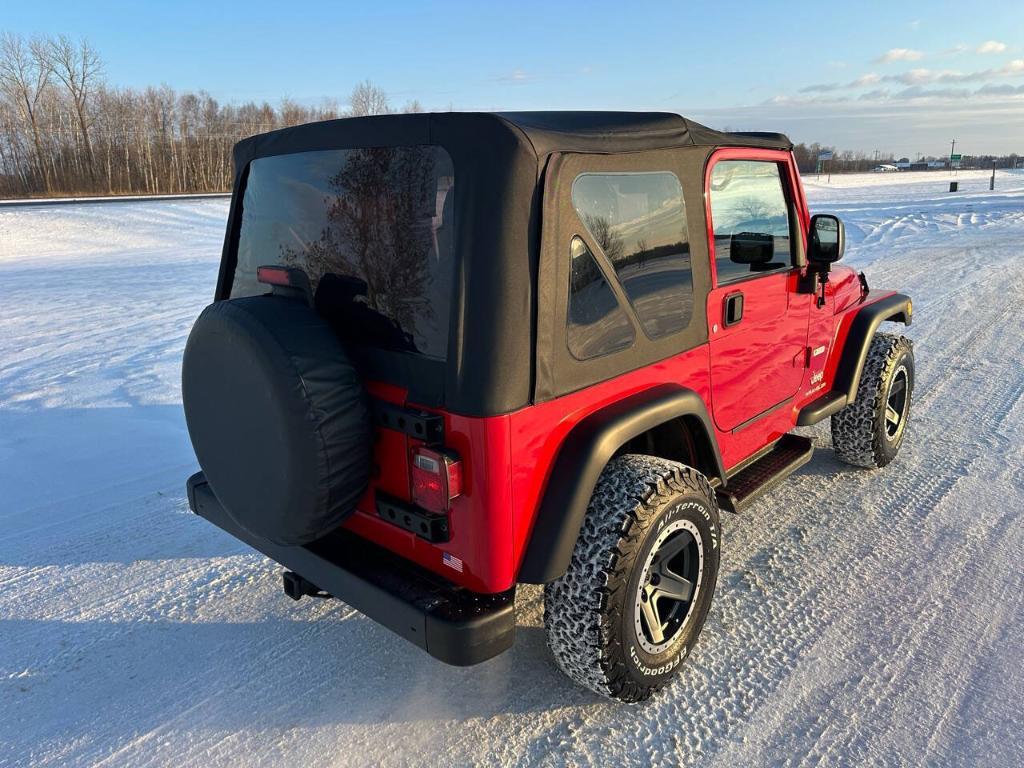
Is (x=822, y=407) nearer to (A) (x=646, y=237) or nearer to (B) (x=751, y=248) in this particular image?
(B) (x=751, y=248)

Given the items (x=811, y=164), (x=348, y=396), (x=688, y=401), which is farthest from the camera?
(x=811, y=164)

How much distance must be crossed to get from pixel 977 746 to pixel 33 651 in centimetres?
358

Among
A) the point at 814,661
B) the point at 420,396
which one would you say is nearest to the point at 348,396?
the point at 420,396

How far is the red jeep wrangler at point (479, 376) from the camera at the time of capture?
2.18 metres

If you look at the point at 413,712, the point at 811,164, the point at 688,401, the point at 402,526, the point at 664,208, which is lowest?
the point at 413,712

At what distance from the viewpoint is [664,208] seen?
2760mm

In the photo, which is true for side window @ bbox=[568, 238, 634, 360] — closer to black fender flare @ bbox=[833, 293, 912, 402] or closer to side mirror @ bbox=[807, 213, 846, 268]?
side mirror @ bbox=[807, 213, 846, 268]

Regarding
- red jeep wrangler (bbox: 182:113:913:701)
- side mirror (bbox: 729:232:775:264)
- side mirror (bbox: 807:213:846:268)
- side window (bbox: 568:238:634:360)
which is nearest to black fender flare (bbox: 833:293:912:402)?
side mirror (bbox: 807:213:846:268)

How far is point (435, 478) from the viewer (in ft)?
7.30

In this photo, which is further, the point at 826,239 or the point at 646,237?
the point at 826,239

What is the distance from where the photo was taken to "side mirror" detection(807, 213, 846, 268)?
3.62 metres

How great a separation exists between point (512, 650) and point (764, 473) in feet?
5.24

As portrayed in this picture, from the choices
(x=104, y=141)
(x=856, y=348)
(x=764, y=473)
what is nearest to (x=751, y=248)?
(x=764, y=473)

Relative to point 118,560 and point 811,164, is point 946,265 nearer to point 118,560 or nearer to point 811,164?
point 118,560
